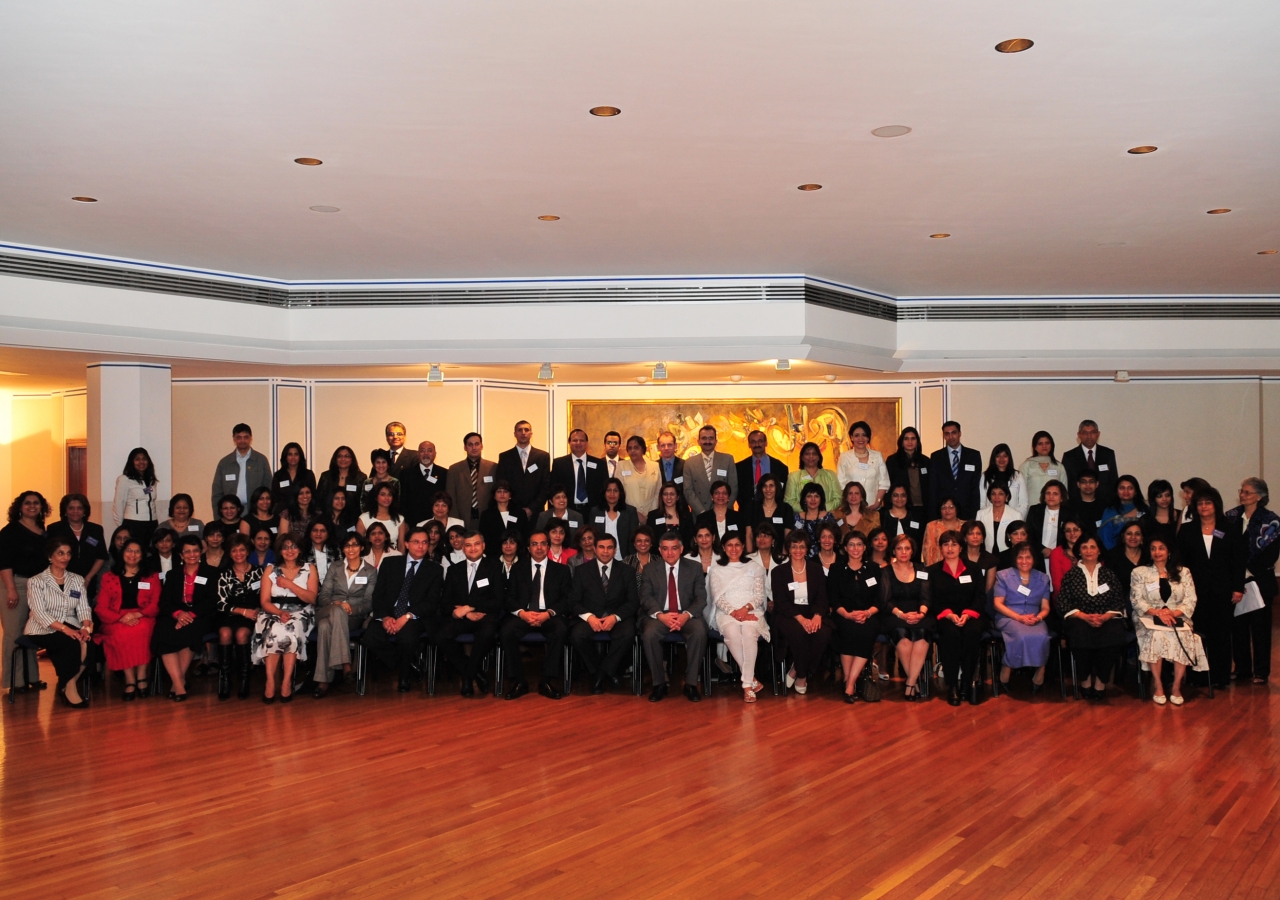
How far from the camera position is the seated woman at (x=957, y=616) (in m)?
7.11

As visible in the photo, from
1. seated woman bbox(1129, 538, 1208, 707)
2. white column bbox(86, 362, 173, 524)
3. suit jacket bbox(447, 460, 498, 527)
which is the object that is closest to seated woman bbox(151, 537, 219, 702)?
white column bbox(86, 362, 173, 524)

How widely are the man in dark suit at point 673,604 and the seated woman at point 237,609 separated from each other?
104 inches

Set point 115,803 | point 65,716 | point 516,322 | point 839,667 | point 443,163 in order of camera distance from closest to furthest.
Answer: point 115,803
point 443,163
point 65,716
point 839,667
point 516,322

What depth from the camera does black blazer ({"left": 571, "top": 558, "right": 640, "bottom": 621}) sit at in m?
7.55

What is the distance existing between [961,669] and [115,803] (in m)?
4.96

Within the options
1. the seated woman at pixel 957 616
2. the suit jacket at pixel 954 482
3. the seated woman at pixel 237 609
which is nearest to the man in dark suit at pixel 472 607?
the seated woman at pixel 237 609

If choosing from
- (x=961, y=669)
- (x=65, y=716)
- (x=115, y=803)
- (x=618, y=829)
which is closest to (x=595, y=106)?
(x=618, y=829)

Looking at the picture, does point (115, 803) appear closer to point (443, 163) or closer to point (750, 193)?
point (443, 163)

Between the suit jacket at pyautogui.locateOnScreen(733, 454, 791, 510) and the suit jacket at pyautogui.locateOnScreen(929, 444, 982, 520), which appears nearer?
the suit jacket at pyautogui.locateOnScreen(733, 454, 791, 510)

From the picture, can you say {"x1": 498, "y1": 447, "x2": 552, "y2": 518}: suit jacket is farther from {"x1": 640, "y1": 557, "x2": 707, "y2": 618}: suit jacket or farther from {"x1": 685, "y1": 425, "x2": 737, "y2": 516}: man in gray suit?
{"x1": 640, "y1": 557, "x2": 707, "y2": 618}: suit jacket

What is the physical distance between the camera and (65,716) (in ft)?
22.3

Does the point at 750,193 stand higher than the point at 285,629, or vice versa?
the point at 750,193

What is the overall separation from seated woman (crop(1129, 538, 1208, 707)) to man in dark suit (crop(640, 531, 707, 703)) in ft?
9.33

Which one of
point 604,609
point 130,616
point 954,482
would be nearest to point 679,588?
point 604,609
